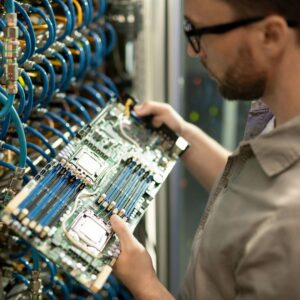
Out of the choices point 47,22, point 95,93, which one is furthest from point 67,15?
point 95,93

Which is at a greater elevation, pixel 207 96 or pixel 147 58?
pixel 147 58

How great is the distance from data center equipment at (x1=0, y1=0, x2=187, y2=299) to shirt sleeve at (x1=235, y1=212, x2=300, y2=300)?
12.8 inches

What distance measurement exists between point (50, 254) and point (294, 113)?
66 cm

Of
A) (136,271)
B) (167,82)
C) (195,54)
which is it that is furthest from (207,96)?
(136,271)

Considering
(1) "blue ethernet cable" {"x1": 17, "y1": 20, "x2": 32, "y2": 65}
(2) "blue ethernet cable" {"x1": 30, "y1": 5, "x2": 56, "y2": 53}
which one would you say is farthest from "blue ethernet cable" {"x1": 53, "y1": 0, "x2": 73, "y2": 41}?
(1) "blue ethernet cable" {"x1": 17, "y1": 20, "x2": 32, "y2": 65}

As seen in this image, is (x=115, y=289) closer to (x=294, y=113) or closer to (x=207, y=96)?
(x=294, y=113)

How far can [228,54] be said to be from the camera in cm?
118

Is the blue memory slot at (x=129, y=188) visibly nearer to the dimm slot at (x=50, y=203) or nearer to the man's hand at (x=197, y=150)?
the dimm slot at (x=50, y=203)

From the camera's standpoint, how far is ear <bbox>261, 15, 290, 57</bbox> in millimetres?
1102

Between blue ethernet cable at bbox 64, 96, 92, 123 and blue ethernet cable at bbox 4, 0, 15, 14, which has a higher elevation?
blue ethernet cable at bbox 4, 0, 15, 14

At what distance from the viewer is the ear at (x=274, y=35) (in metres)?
1.10

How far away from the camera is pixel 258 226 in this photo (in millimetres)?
1086

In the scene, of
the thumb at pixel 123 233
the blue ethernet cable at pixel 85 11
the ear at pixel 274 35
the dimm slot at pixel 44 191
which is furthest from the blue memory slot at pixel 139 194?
the blue ethernet cable at pixel 85 11

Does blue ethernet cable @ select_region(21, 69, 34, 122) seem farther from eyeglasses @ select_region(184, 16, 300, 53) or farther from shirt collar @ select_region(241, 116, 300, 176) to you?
shirt collar @ select_region(241, 116, 300, 176)
